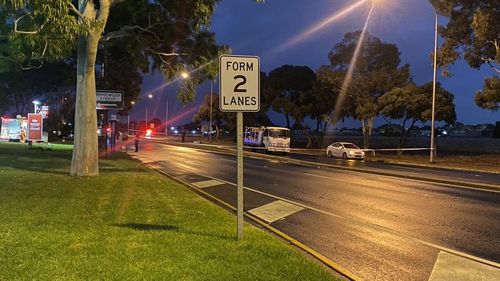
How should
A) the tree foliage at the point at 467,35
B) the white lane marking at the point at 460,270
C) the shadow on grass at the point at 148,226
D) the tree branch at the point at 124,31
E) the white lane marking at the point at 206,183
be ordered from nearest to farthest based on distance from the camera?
the white lane marking at the point at 460,270 → the shadow on grass at the point at 148,226 → the white lane marking at the point at 206,183 → the tree branch at the point at 124,31 → the tree foliage at the point at 467,35

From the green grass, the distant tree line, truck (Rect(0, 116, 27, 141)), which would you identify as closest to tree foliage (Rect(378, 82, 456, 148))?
the distant tree line

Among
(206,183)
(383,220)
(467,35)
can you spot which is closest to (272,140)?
(467,35)

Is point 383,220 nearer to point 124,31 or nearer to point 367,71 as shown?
point 124,31

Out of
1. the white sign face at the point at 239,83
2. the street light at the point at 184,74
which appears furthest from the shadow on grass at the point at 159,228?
the street light at the point at 184,74

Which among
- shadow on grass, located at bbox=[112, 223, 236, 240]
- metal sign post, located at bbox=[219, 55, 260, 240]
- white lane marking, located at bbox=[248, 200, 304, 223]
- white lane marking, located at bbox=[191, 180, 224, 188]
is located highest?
metal sign post, located at bbox=[219, 55, 260, 240]

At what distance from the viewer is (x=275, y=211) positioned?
1272 cm

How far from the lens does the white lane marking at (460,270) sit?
691 centimetres

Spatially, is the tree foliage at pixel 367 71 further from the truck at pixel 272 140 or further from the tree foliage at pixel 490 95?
the tree foliage at pixel 490 95

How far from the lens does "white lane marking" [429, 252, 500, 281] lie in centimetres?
691

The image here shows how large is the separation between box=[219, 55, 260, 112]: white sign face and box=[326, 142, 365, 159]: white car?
34132 millimetres

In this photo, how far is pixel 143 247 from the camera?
24.5 ft

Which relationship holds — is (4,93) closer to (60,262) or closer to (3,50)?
(3,50)

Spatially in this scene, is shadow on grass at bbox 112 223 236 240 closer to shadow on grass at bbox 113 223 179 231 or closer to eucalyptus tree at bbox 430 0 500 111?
shadow on grass at bbox 113 223 179 231

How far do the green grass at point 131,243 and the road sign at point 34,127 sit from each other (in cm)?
3292
